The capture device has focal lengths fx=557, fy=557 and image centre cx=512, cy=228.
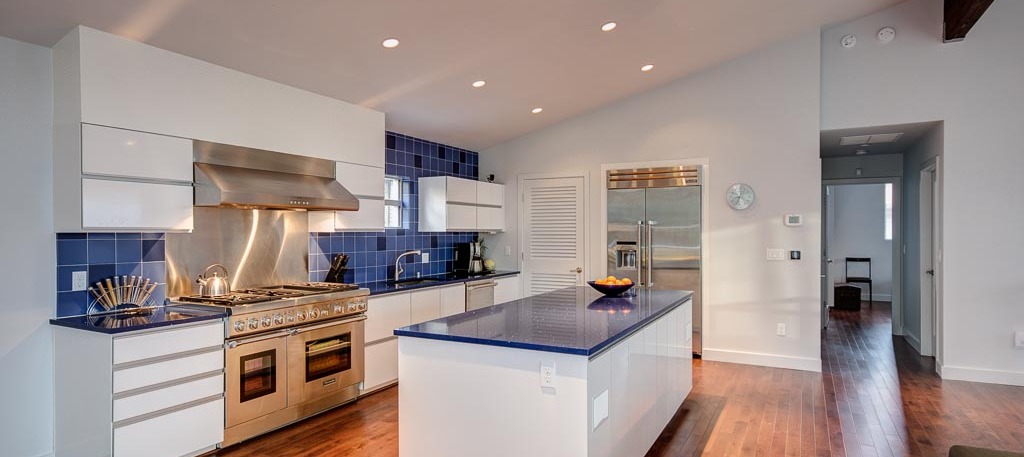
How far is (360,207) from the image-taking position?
457cm

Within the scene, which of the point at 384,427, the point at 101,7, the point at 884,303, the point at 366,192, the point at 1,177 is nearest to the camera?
the point at 101,7

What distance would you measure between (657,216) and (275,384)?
13.1ft

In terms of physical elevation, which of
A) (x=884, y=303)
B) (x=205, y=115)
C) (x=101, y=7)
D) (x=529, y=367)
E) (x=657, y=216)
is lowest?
(x=884, y=303)

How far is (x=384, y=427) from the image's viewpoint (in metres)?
3.63

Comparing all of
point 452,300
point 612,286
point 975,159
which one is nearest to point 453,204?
point 452,300

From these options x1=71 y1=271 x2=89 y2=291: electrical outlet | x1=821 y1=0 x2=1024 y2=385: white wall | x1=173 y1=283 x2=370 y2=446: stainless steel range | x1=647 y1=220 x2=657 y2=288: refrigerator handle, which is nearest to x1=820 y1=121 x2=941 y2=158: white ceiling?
x1=821 y1=0 x2=1024 y2=385: white wall

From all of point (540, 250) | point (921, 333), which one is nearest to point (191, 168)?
point (540, 250)

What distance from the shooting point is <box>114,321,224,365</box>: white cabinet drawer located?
9.03 feet

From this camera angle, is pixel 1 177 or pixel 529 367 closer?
pixel 529 367

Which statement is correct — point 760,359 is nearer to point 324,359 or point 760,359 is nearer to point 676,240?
point 676,240

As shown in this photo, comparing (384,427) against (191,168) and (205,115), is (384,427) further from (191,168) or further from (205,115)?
(205,115)

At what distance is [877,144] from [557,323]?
5.41m

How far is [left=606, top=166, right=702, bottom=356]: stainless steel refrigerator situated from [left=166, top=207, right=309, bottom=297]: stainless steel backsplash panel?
3.23 metres

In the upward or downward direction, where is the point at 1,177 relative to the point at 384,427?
upward
